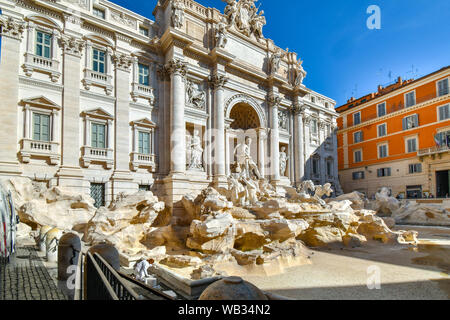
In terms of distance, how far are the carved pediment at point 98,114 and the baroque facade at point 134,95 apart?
0.18ft

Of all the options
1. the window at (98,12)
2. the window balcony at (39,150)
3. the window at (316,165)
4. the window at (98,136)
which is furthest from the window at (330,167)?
the window balcony at (39,150)

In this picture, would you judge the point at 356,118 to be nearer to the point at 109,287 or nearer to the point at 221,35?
the point at 221,35

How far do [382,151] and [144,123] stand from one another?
26.9 meters

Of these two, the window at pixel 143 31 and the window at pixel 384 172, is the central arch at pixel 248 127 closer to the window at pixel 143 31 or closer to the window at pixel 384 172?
the window at pixel 143 31

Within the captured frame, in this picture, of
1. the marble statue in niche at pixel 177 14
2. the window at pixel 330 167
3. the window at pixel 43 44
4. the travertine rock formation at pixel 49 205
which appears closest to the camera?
the travertine rock formation at pixel 49 205

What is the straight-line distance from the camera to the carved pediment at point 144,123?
1615 cm

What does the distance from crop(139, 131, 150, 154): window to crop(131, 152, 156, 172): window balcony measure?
0.36 m

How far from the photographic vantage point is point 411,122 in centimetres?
2772

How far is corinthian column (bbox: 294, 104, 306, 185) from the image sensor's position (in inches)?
945

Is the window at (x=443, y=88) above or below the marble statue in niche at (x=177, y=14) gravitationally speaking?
below

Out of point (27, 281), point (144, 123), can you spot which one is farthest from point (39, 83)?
point (27, 281)

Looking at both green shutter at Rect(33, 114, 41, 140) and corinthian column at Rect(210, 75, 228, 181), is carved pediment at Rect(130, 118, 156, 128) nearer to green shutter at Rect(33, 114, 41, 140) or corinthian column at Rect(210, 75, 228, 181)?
corinthian column at Rect(210, 75, 228, 181)
